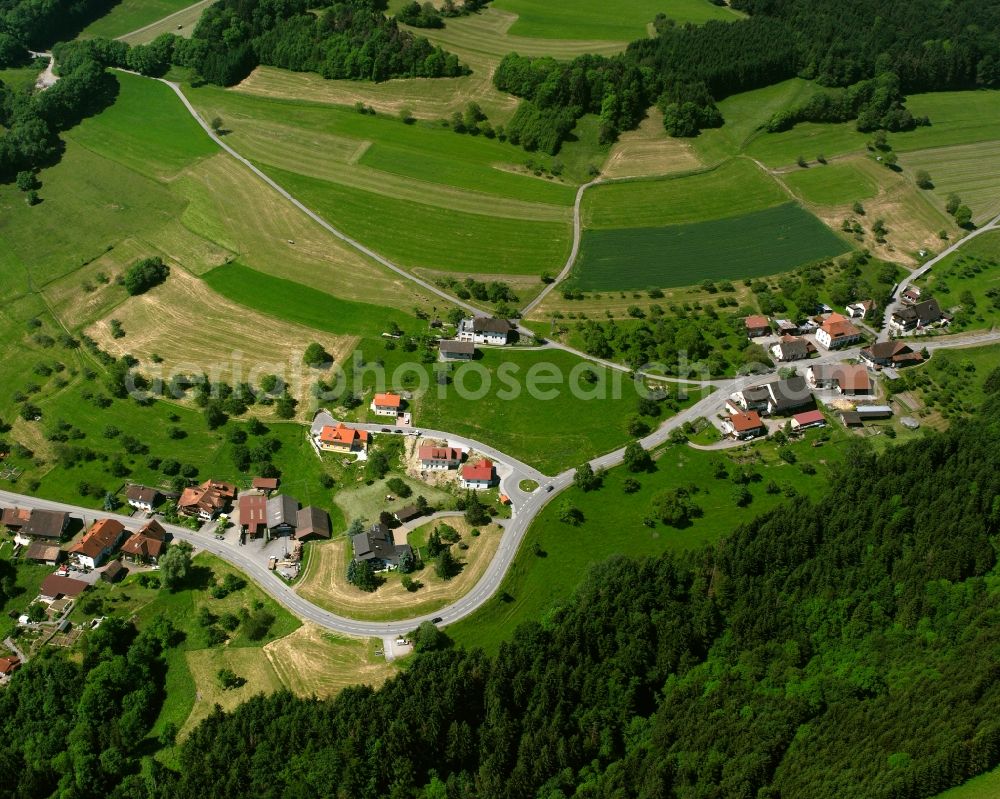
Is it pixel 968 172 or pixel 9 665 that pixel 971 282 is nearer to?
pixel 968 172

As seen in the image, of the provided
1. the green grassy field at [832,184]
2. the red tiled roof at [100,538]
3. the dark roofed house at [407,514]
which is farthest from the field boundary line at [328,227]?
the green grassy field at [832,184]

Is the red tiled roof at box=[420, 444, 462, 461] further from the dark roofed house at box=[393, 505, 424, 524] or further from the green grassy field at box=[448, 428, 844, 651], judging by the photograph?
the green grassy field at box=[448, 428, 844, 651]

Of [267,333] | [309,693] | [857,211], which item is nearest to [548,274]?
[267,333]

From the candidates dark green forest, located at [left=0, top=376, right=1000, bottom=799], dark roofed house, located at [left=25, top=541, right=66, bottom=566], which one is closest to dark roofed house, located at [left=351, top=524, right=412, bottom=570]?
dark green forest, located at [left=0, top=376, right=1000, bottom=799]

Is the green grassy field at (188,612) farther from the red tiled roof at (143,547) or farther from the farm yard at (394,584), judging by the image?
the farm yard at (394,584)

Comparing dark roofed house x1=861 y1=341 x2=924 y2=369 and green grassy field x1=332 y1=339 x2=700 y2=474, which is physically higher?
dark roofed house x1=861 y1=341 x2=924 y2=369

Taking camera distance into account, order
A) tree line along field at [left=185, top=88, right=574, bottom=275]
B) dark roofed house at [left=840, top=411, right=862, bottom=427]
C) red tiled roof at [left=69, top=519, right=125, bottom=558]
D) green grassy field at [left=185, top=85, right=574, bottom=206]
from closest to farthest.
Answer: red tiled roof at [left=69, top=519, right=125, bottom=558]
dark roofed house at [left=840, top=411, right=862, bottom=427]
tree line along field at [left=185, top=88, right=574, bottom=275]
green grassy field at [left=185, top=85, right=574, bottom=206]

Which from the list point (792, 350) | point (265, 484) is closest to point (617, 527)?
point (792, 350)
